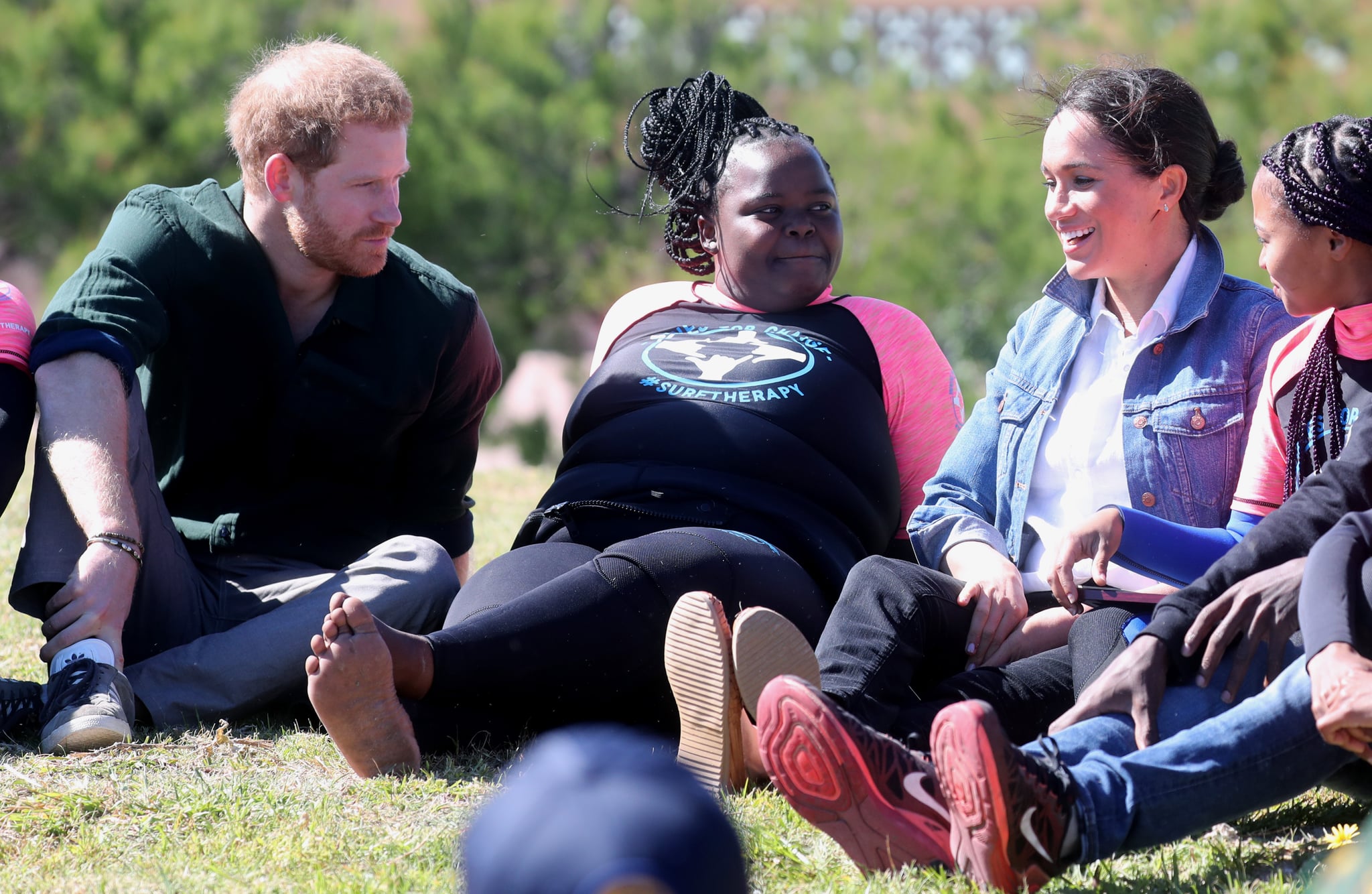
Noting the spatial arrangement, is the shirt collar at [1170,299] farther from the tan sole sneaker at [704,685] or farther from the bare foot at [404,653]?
the bare foot at [404,653]

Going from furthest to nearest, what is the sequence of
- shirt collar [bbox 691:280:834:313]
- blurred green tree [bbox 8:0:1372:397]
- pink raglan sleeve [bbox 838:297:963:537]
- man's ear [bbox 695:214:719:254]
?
blurred green tree [bbox 8:0:1372:397]
man's ear [bbox 695:214:719:254]
shirt collar [bbox 691:280:834:313]
pink raglan sleeve [bbox 838:297:963:537]

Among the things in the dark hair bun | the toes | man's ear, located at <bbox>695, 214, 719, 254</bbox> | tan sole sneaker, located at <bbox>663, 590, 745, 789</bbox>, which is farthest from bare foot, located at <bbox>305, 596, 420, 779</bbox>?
the dark hair bun

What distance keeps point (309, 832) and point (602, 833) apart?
119 centimetres

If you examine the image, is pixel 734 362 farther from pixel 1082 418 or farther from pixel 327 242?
pixel 327 242

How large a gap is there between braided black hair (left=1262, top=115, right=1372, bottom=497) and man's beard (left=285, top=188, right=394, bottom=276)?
2.20m

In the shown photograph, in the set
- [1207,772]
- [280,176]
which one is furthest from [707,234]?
[1207,772]

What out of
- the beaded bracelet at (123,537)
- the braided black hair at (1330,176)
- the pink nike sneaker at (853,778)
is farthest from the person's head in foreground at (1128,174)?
the beaded bracelet at (123,537)

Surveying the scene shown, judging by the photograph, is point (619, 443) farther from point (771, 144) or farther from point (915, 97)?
point (915, 97)

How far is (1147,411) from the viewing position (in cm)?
307

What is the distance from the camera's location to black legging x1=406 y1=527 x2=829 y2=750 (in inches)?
114

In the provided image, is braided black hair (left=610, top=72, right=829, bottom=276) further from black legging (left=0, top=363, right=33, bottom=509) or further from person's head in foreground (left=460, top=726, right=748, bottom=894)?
person's head in foreground (left=460, top=726, right=748, bottom=894)

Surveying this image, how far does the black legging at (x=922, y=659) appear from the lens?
2682 millimetres

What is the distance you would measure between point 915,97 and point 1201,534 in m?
24.8

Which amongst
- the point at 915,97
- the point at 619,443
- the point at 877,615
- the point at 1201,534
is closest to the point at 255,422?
the point at 619,443
